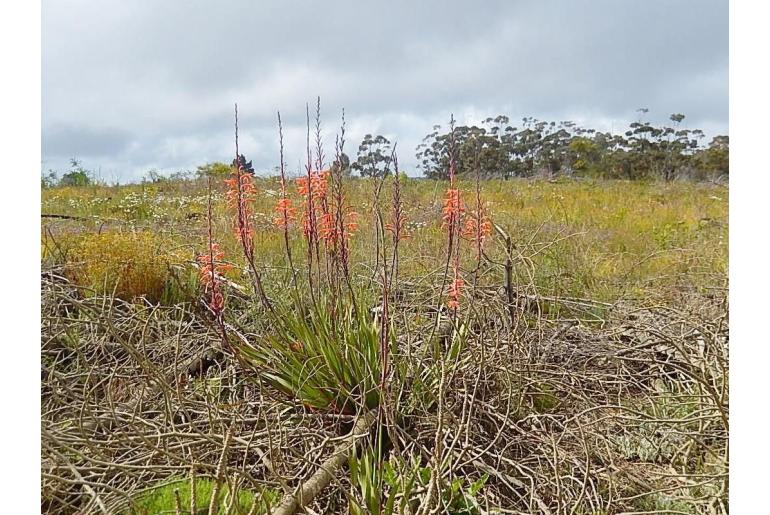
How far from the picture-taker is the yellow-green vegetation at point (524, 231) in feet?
7.27

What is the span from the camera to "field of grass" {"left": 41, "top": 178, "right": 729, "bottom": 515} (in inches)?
40.7

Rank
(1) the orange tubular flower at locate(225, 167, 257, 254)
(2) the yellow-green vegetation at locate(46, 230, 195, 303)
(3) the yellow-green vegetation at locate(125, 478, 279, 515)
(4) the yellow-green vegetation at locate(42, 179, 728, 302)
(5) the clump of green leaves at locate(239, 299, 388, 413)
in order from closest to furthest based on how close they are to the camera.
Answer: (3) the yellow-green vegetation at locate(125, 478, 279, 515)
(1) the orange tubular flower at locate(225, 167, 257, 254)
(5) the clump of green leaves at locate(239, 299, 388, 413)
(2) the yellow-green vegetation at locate(46, 230, 195, 303)
(4) the yellow-green vegetation at locate(42, 179, 728, 302)

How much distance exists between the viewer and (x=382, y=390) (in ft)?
3.44

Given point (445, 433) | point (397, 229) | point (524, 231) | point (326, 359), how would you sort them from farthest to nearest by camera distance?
1. point (524, 231)
2. point (326, 359)
3. point (445, 433)
4. point (397, 229)

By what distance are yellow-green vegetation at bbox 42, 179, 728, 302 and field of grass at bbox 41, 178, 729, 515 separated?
0.03 m

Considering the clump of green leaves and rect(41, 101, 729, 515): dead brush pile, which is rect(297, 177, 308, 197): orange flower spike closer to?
rect(41, 101, 729, 515): dead brush pile

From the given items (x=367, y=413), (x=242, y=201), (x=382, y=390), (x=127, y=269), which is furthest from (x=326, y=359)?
(x=127, y=269)

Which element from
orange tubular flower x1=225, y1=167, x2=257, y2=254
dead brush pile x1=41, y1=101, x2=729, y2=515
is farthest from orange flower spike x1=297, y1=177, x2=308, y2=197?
orange tubular flower x1=225, y1=167, x2=257, y2=254

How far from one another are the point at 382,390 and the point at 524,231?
1987 millimetres

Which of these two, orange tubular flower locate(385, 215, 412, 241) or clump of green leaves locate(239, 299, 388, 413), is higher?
orange tubular flower locate(385, 215, 412, 241)

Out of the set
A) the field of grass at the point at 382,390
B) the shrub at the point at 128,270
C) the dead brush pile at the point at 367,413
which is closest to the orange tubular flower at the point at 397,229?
the dead brush pile at the point at 367,413

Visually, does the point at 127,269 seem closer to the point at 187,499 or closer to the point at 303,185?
the point at 303,185

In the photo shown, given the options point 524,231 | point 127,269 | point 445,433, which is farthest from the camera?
point 524,231
